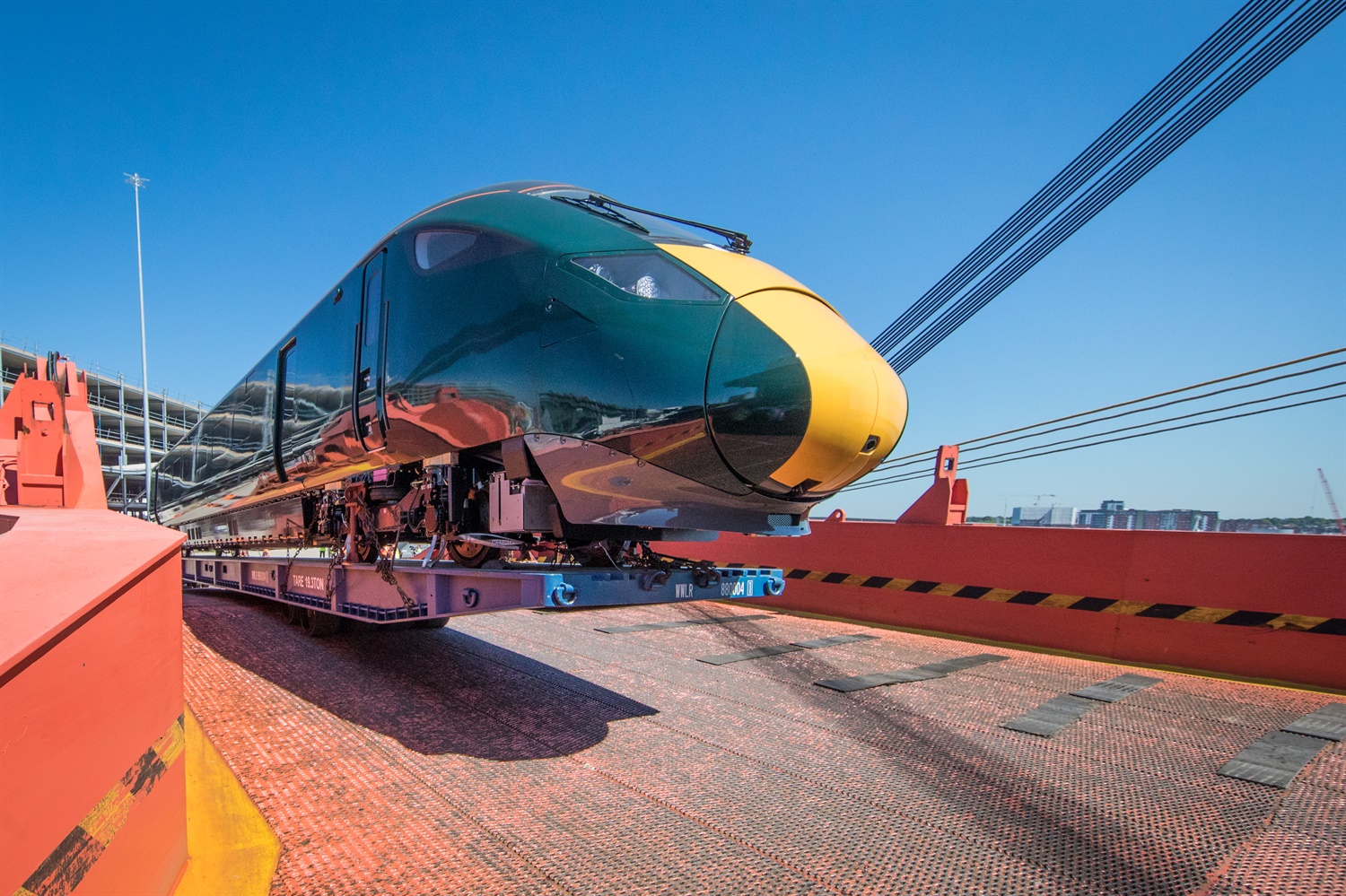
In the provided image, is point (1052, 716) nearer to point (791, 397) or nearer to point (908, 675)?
point (908, 675)

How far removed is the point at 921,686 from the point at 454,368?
3.81m

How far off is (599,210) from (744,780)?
296 centimetres

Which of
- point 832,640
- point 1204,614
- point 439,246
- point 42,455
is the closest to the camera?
point 439,246

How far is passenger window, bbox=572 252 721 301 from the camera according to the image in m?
3.04

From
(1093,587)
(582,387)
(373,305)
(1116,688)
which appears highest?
(373,305)

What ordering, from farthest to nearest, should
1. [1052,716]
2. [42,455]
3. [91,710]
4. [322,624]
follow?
[322,624] < [42,455] < [1052,716] < [91,710]

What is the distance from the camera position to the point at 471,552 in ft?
13.9

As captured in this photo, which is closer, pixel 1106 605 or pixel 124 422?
pixel 1106 605

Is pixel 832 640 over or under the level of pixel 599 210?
under

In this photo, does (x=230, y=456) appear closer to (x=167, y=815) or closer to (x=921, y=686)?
(x=167, y=815)

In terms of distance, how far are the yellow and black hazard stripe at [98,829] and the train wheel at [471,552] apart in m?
2.16

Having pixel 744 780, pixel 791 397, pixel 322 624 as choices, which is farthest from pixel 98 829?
pixel 322 624

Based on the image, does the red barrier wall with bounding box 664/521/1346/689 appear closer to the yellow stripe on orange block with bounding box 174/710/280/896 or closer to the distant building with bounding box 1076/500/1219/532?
the distant building with bounding box 1076/500/1219/532

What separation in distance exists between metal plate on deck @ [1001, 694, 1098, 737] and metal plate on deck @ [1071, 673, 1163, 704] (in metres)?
0.12
